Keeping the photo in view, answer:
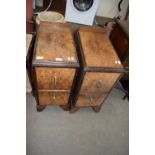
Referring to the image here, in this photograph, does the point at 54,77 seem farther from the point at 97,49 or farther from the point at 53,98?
the point at 97,49

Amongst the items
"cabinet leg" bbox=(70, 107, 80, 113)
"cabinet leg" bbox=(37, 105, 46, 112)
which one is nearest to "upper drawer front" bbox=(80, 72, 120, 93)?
"cabinet leg" bbox=(70, 107, 80, 113)

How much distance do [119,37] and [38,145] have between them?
1.21 m

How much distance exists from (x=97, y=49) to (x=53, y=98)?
21.0 inches

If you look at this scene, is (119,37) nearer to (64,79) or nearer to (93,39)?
(93,39)

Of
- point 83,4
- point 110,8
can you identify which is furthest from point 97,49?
point 110,8

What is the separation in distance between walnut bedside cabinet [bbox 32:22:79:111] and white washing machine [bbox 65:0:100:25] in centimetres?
114

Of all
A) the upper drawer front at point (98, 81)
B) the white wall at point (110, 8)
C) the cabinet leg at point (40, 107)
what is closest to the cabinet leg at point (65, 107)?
the cabinet leg at point (40, 107)

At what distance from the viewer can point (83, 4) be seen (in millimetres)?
2604

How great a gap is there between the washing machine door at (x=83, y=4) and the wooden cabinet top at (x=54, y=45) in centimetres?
116

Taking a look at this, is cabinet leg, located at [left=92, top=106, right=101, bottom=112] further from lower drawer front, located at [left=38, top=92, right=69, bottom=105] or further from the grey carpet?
lower drawer front, located at [left=38, top=92, right=69, bottom=105]

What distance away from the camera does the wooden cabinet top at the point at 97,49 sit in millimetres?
1333

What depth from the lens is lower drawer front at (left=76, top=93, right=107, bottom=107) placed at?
1532mm
